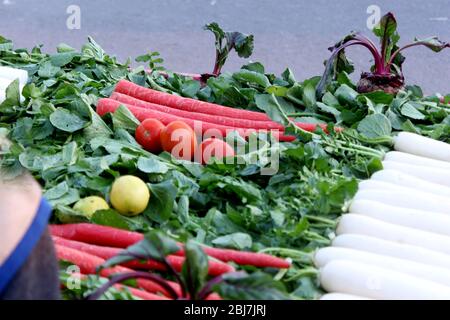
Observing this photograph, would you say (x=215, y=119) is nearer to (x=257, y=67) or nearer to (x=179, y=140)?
(x=179, y=140)

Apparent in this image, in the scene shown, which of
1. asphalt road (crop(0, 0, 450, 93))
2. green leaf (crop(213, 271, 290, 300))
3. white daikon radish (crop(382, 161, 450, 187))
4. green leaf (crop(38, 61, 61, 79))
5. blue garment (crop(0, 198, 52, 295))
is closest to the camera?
blue garment (crop(0, 198, 52, 295))

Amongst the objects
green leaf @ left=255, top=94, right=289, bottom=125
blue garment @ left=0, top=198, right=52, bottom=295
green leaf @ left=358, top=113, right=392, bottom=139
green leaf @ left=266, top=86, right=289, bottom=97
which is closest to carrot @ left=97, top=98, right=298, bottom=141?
green leaf @ left=255, top=94, right=289, bottom=125

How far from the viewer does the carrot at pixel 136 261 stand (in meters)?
2.08

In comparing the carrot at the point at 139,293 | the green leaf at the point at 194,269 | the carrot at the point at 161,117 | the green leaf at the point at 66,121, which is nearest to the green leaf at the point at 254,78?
the carrot at the point at 161,117

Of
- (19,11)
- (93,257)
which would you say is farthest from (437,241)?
(19,11)

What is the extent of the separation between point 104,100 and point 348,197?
1107 mm

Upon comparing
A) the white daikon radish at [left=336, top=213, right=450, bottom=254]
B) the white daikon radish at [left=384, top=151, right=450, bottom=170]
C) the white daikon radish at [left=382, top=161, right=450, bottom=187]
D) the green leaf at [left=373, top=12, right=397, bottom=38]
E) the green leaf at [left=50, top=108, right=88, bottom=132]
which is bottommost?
the white daikon radish at [left=336, top=213, right=450, bottom=254]

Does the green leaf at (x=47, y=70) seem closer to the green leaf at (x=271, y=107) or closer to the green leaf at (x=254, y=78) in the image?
the green leaf at (x=254, y=78)

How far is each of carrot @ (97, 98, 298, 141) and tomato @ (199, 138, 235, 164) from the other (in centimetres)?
21

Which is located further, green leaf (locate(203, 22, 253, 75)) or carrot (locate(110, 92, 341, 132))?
green leaf (locate(203, 22, 253, 75))

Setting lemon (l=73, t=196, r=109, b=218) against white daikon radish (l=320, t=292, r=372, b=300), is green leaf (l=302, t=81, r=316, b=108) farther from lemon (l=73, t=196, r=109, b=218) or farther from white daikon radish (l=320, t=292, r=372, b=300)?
white daikon radish (l=320, t=292, r=372, b=300)

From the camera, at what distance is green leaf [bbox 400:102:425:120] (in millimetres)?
3174

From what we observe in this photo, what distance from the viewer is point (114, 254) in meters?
2.17
